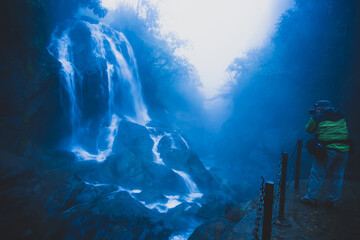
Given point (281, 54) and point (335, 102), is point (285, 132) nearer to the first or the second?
point (335, 102)

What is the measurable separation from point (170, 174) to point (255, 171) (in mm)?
12998

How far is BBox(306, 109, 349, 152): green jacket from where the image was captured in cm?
349

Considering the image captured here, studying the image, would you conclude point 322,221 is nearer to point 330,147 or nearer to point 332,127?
point 330,147

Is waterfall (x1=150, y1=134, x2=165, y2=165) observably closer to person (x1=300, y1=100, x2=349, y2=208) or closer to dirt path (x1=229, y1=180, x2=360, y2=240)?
dirt path (x1=229, y1=180, x2=360, y2=240)

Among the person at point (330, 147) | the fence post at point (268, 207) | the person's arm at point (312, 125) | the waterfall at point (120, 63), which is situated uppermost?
the waterfall at point (120, 63)

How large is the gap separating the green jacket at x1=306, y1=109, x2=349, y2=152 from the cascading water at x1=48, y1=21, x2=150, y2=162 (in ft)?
36.0

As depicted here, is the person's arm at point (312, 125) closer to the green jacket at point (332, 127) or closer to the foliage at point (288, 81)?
the green jacket at point (332, 127)

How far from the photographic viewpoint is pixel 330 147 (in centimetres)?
357

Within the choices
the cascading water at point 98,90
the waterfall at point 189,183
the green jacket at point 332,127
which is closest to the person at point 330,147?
the green jacket at point 332,127

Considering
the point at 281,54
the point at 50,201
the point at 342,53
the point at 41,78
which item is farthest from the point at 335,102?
the point at 41,78

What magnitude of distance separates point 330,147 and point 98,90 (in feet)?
47.5

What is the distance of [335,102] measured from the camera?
14.7m

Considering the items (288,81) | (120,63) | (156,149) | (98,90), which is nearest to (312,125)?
(156,149)

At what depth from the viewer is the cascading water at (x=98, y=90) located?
11.5 m
